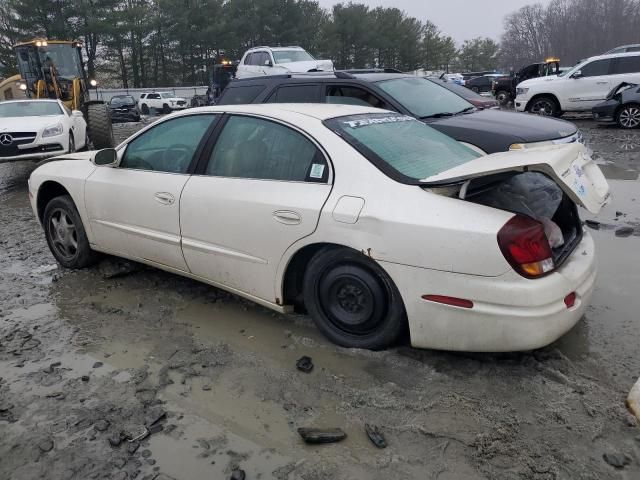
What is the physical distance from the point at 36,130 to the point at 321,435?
9.13m

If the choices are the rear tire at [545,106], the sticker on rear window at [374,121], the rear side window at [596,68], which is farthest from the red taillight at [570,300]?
the rear side window at [596,68]

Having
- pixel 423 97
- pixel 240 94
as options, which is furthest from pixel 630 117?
pixel 240 94

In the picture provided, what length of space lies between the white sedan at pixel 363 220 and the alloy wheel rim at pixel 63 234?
0.62m

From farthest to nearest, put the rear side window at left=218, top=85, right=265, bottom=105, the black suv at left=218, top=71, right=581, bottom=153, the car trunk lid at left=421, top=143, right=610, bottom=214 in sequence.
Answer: the rear side window at left=218, top=85, right=265, bottom=105
the black suv at left=218, top=71, right=581, bottom=153
the car trunk lid at left=421, top=143, right=610, bottom=214

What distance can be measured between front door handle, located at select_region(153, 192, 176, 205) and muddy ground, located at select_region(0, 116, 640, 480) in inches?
31.2

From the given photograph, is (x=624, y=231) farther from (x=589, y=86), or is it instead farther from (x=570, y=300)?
(x=589, y=86)

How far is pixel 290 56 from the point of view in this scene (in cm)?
1708

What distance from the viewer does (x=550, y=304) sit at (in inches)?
106

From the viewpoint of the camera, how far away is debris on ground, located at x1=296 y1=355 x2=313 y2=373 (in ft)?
10.1

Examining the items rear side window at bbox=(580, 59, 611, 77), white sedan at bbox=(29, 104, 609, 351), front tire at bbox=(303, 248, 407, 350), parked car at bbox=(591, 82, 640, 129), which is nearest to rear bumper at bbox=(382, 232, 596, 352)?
white sedan at bbox=(29, 104, 609, 351)

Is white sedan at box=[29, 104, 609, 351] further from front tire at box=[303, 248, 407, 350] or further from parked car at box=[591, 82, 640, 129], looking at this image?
parked car at box=[591, 82, 640, 129]

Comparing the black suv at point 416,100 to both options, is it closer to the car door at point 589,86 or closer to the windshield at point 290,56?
the car door at point 589,86

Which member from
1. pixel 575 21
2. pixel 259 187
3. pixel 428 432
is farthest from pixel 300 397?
pixel 575 21

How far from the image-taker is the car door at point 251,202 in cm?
320
